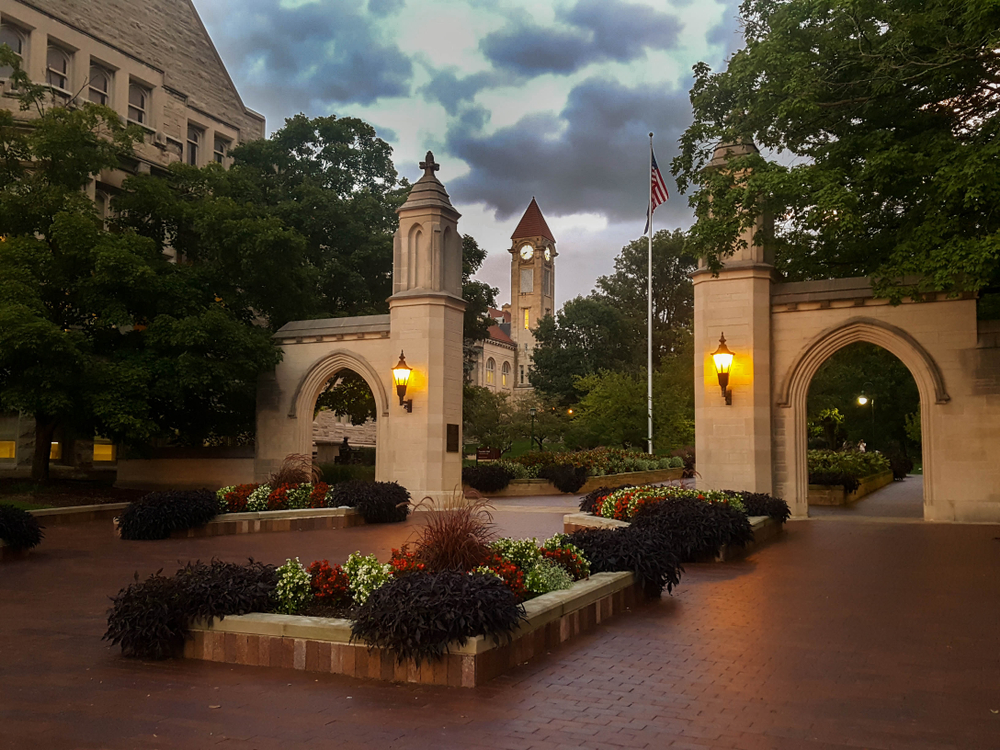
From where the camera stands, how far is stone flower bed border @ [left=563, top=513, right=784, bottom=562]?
445 inches

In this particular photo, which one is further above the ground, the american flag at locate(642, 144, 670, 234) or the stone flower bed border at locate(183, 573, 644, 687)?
the american flag at locate(642, 144, 670, 234)

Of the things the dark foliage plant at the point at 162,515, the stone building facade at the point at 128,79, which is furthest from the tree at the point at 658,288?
the dark foliage plant at the point at 162,515

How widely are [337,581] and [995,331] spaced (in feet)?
46.7

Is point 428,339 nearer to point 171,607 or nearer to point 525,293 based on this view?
point 171,607

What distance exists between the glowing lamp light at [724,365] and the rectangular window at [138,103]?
85.3 feet

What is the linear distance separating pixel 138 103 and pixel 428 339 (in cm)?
2040

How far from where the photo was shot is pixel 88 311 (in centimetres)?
2027

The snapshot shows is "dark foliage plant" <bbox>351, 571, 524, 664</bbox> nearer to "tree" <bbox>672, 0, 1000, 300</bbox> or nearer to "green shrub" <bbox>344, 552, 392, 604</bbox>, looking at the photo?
"green shrub" <bbox>344, 552, 392, 604</bbox>

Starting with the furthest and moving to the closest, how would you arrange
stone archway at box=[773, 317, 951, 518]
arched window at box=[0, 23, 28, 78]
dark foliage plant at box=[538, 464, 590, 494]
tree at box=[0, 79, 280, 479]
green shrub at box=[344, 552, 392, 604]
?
arched window at box=[0, 23, 28, 78], dark foliage plant at box=[538, 464, 590, 494], tree at box=[0, 79, 280, 479], stone archway at box=[773, 317, 951, 518], green shrub at box=[344, 552, 392, 604]

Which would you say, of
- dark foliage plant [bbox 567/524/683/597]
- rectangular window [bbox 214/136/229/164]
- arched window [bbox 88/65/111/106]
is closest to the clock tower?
rectangular window [bbox 214/136/229/164]

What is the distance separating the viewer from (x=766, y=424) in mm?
17719

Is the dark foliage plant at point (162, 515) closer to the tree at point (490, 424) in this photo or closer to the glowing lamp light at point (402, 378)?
the glowing lamp light at point (402, 378)

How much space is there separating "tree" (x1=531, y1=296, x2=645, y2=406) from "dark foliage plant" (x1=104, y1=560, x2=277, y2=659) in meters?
51.7

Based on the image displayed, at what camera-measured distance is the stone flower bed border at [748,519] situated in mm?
11312
